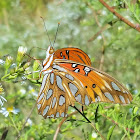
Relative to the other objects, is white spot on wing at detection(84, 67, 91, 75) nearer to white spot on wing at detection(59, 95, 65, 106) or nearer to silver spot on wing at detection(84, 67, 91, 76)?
silver spot on wing at detection(84, 67, 91, 76)

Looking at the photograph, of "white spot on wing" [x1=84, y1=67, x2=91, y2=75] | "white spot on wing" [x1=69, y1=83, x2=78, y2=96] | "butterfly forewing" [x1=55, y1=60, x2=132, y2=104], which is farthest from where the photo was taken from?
"white spot on wing" [x1=69, y1=83, x2=78, y2=96]

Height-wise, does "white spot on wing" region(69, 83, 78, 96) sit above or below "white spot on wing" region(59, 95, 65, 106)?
above

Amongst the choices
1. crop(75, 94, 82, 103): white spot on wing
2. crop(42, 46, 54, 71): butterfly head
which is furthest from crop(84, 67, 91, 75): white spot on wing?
crop(42, 46, 54, 71): butterfly head

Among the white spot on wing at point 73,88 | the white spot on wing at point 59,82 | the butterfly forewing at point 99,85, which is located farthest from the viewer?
the white spot on wing at point 59,82

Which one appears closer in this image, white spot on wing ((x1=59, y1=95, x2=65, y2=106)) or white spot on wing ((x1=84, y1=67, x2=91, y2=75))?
white spot on wing ((x1=84, y1=67, x2=91, y2=75))

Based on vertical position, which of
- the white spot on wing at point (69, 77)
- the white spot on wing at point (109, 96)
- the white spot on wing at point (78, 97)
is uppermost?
the white spot on wing at point (69, 77)

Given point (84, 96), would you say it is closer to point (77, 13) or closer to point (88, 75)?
point (88, 75)

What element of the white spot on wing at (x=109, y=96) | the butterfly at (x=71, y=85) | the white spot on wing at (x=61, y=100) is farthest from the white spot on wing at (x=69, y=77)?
the white spot on wing at (x=109, y=96)

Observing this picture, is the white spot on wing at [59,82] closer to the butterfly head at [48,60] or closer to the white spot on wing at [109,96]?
the butterfly head at [48,60]
